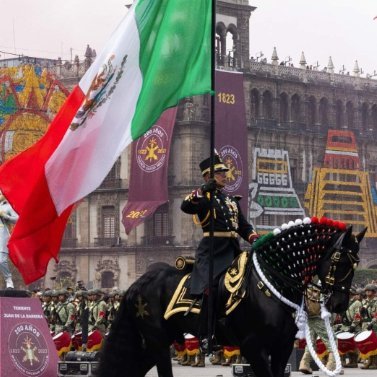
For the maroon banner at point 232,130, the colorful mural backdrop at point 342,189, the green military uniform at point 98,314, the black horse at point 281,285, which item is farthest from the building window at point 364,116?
the black horse at point 281,285

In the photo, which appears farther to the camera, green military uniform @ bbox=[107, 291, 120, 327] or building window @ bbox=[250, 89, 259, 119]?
building window @ bbox=[250, 89, 259, 119]

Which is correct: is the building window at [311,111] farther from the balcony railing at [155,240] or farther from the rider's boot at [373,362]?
the rider's boot at [373,362]

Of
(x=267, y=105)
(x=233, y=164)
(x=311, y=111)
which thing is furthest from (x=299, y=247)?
(x=311, y=111)

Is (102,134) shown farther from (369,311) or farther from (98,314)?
(98,314)

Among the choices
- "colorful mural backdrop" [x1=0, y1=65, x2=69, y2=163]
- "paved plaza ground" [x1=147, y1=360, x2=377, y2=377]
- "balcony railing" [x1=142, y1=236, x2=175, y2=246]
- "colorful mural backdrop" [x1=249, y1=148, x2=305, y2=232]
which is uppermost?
"colorful mural backdrop" [x1=0, y1=65, x2=69, y2=163]

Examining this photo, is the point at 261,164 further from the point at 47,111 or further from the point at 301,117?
the point at 47,111

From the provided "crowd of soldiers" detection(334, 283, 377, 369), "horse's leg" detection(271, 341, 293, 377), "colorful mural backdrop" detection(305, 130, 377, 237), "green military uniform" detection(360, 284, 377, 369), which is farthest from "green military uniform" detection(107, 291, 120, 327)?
"colorful mural backdrop" detection(305, 130, 377, 237)

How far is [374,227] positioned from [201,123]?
1236 centimetres

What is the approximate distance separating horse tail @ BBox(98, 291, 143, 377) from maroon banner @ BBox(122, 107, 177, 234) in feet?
140

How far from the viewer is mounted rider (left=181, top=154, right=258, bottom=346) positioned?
52.3 ft

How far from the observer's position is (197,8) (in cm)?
1630

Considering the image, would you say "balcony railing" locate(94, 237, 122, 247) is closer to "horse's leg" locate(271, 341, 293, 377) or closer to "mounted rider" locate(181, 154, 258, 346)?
"mounted rider" locate(181, 154, 258, 346)

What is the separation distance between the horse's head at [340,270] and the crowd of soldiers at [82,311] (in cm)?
2128

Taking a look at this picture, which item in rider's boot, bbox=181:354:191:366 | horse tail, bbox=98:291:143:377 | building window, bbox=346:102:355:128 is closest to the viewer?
horse tail, bbox=98:291:143:377
